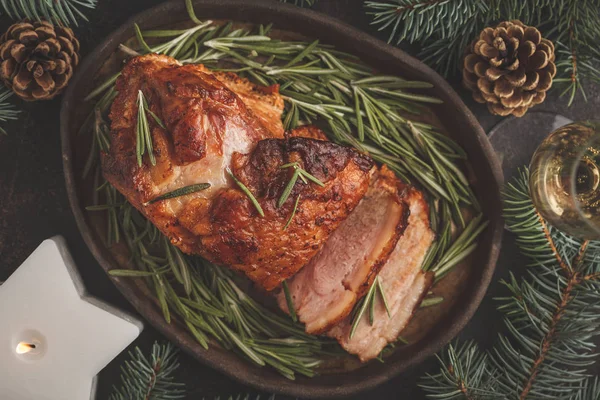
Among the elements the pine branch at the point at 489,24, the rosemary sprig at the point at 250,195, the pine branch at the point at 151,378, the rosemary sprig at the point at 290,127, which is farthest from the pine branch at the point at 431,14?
the pine branch at the point at 151,378

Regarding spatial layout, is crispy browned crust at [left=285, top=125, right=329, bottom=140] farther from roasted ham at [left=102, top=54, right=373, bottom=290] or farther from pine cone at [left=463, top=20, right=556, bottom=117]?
A: pine cone at [left=463, top=20, right=556, bottom=117]

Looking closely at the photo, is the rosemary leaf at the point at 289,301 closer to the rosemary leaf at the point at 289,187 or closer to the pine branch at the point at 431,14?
the rosemary leaf at the point at 289,187

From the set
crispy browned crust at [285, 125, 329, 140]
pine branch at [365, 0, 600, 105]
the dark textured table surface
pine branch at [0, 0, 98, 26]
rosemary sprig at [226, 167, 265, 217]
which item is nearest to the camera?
rosemary sprig at [226, 167, 265, 217]

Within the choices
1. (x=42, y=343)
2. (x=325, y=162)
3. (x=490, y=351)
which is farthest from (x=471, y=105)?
(x=42, y=343)

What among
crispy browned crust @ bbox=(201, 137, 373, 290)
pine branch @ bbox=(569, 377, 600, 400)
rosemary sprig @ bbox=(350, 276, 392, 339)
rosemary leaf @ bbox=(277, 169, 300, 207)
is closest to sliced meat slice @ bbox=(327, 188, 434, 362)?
rosemary sprig @ bbox=(350, 276, 392, 339)

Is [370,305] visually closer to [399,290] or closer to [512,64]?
[399,290]

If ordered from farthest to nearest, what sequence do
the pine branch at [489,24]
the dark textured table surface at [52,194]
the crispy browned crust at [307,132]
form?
the dark textured table surface at [52,194] → the pine branch at [489,24] → the crispy browned crust at [307,132]
